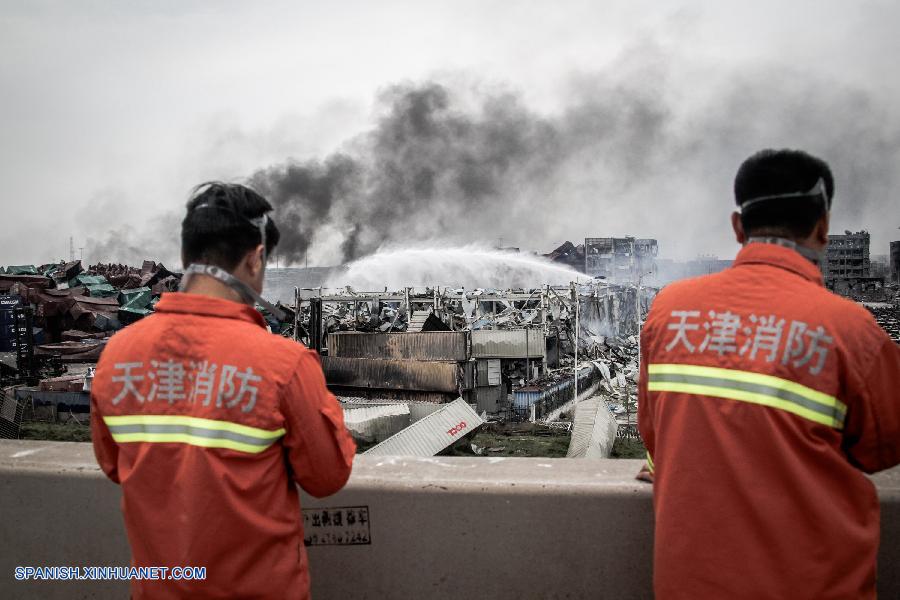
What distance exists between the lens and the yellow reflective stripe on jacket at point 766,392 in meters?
1.38

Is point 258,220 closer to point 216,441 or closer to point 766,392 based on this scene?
point 216,441

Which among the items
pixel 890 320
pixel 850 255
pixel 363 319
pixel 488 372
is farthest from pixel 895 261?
pixel 488 372

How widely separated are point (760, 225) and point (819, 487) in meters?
0.70

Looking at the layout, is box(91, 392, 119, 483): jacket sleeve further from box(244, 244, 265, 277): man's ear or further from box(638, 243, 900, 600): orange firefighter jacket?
box(638, 243, 900, 600): orange firefighter jacket

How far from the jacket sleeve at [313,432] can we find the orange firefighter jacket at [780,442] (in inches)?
35.3

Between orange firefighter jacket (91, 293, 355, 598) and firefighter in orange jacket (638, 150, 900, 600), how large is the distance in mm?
930

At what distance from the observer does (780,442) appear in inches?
53.9

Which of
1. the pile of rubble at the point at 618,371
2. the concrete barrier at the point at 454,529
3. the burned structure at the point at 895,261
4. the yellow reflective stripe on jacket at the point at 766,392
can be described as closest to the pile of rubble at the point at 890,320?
the pile of rubble at the point at 618,371

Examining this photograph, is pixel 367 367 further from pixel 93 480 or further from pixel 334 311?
pixel 93 480

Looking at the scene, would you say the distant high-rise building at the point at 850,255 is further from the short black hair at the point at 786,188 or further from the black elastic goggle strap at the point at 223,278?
the black elastic goggle strap at the point at 223,278

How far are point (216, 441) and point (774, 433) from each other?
4.51 ft

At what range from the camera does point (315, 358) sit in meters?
1.59

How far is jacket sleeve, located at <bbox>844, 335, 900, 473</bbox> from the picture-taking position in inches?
54.6

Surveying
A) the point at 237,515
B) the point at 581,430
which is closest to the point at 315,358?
the point at 237,515
